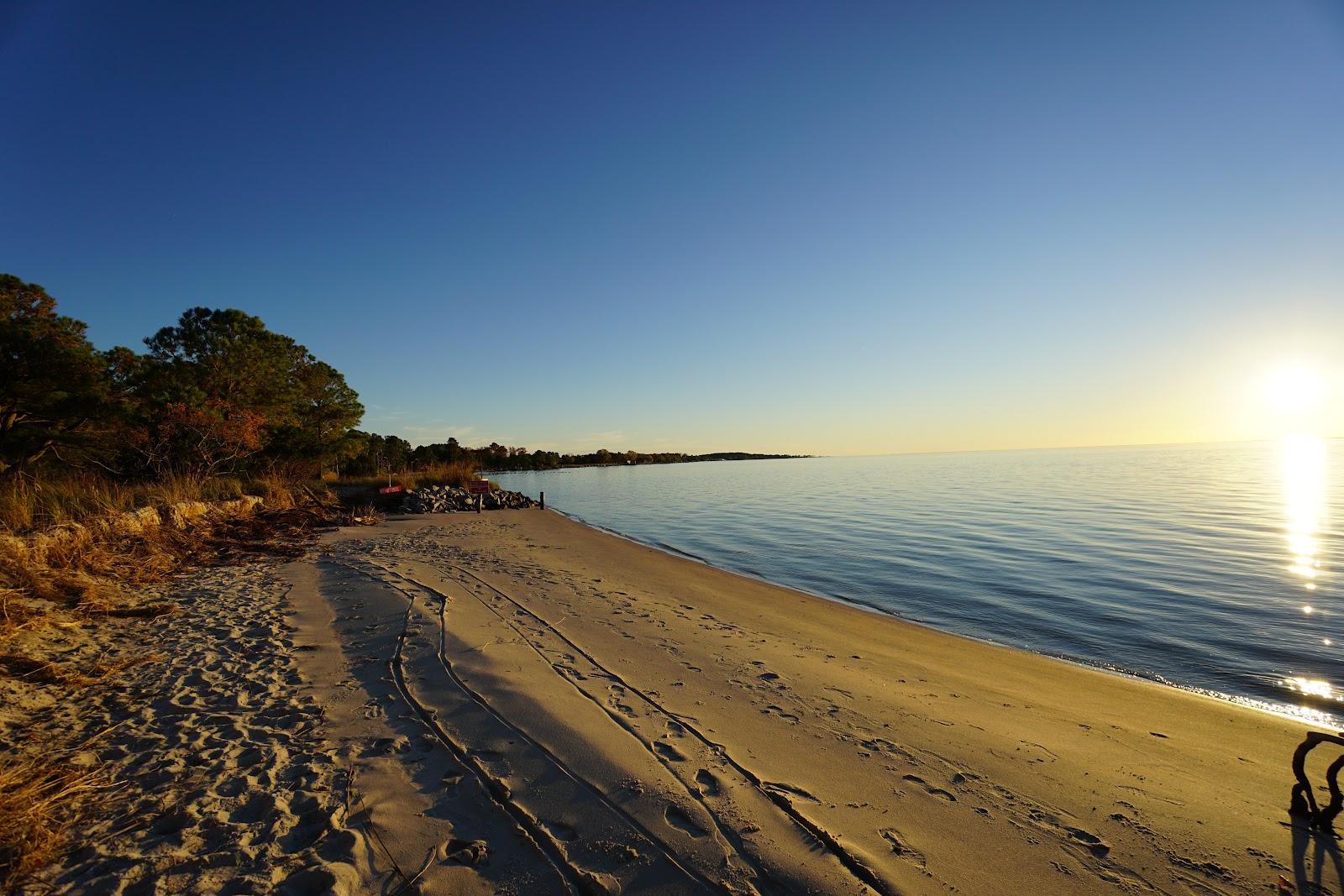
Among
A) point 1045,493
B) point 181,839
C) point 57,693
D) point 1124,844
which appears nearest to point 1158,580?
point 1124,844

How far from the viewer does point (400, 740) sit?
4.17 metres

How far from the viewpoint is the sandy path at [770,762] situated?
3104mm

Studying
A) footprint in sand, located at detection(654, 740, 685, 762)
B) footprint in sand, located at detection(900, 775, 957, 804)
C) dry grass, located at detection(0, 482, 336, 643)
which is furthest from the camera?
dry grass, located at detection(0, 482, 336, 643)

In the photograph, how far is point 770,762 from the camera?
4176 millimetres

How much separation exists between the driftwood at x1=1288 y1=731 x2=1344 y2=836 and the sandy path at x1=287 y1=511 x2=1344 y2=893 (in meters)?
0.18

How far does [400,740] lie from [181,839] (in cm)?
136

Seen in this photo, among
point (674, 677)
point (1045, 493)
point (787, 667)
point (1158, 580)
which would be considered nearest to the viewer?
point (674, 677)

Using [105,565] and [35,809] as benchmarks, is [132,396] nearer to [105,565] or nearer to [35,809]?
[105,565]

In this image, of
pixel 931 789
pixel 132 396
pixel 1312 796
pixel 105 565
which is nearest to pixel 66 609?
pixel 105 565

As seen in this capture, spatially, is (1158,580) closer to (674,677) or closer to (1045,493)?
(674,677)

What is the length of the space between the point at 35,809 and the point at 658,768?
11.6 feet

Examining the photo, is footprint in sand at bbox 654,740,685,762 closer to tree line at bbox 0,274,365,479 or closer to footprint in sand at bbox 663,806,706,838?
footprint in sand at bbox 663,806,706,838

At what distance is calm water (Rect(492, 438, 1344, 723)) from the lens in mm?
8281

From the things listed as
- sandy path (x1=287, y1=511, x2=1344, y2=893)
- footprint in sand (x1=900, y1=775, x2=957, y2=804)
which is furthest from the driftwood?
footprint in sand (x1=900, y1=775, x2=957, y2=804)
